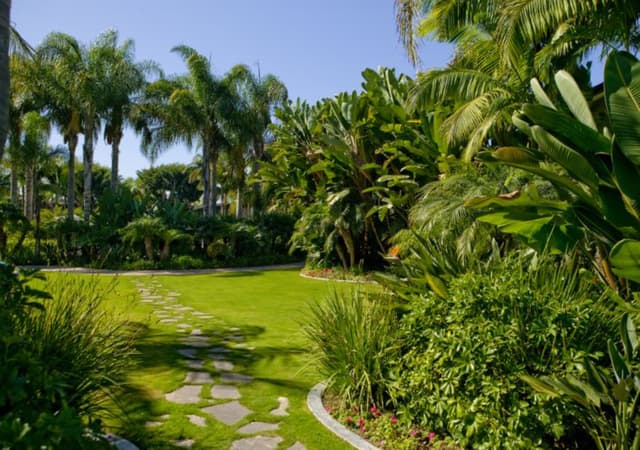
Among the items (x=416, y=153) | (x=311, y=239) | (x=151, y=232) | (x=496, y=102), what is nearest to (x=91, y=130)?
(x=151, y=232)

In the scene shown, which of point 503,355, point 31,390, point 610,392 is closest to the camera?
point 31,390

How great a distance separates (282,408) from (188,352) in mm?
2513

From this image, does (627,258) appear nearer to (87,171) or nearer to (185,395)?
(185,395)

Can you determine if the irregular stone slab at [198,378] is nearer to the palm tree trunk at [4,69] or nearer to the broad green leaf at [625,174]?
the palm tree trunk at [4,69]

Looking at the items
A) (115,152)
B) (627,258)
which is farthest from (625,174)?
(115,152)

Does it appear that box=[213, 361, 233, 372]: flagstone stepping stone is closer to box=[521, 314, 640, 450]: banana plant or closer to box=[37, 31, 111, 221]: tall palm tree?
box=[521, 314, 640, 450]: banana plant

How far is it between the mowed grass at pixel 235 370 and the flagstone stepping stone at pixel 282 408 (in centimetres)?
5

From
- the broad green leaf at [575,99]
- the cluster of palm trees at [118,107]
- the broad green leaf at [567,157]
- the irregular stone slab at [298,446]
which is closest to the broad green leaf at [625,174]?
the broad green leaf at [567,157]

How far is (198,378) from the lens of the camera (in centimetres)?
568

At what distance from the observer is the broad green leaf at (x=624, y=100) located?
13.3 ft

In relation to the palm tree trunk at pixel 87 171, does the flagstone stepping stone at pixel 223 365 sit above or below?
below

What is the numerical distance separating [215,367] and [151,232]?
1569 centimetres

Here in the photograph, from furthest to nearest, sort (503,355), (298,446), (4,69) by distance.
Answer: (298,446)
(4,69)
(503,355)

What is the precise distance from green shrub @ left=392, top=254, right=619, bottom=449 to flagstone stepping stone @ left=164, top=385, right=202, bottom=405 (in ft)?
7.21
